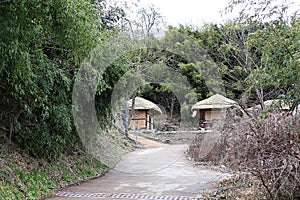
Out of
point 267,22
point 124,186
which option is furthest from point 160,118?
point 267,22

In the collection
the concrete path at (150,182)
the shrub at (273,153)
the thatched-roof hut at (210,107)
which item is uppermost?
the thatched-roof hut at (210,107)

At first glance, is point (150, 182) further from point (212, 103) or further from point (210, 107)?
point (210, 107)

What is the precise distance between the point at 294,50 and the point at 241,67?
843 centimetres

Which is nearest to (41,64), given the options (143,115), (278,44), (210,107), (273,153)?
(278,44)

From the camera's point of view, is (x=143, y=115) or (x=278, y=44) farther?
(x=143, y=115)

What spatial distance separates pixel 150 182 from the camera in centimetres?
706

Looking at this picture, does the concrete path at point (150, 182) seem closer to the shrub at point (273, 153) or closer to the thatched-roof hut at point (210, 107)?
the shrub at point (273, 153)

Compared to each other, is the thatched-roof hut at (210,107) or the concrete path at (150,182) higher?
the thatched-roof hut at (210,107)

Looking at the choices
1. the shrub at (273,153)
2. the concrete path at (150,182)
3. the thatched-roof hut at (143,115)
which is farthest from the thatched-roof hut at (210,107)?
the shrub at (273,153)

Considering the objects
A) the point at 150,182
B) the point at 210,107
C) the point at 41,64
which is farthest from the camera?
the point at 210,107

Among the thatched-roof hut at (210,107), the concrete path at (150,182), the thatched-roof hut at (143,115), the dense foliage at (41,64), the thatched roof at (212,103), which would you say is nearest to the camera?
the dense foliage at (41,64)

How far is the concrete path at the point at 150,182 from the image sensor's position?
5.80 metres

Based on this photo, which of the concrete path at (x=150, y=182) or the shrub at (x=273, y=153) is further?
the concrete path at (x=150, y=182)

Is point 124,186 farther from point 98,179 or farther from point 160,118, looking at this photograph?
point 160,118
